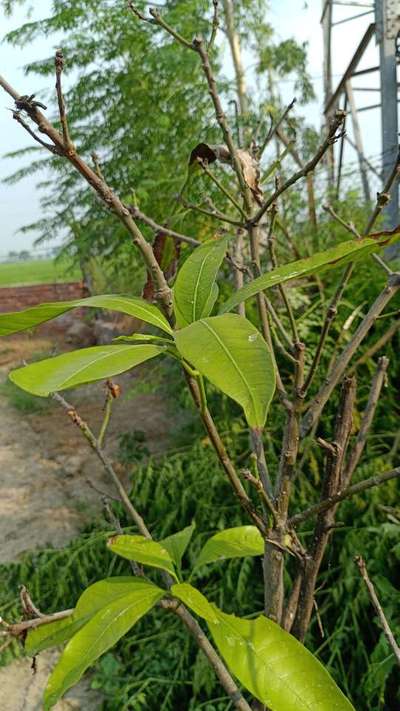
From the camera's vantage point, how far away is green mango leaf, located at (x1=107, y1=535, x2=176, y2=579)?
45 centimetres

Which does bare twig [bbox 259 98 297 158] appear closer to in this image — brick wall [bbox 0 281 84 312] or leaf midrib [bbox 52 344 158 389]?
leaf midrib [bbox 52 344 158 389]

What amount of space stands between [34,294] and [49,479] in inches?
131

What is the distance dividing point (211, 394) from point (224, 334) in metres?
1.41

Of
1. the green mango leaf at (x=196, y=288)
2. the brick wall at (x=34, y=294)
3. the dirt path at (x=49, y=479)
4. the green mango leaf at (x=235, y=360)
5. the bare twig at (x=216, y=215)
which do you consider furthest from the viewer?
the brick wall at (x=34, y=294)

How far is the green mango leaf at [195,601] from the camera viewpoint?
379 millimetres

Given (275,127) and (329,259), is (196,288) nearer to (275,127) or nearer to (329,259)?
(329,259)

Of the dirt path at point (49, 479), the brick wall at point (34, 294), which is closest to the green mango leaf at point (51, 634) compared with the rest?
the dirt path at point (49, 479)

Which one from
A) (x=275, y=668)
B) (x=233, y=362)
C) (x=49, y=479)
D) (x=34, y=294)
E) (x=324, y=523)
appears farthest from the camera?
(x=34, y=294)

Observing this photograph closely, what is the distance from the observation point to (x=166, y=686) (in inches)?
50.5

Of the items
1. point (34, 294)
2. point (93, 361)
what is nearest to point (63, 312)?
point (93, 361)

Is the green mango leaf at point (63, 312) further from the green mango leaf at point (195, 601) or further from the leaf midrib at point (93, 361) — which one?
the green mango leaf at point (195, 601)

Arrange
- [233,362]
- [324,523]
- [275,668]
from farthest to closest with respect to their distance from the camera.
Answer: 1. [324,523]
2. [275,668]
3. [233,362]

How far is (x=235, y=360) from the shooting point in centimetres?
24

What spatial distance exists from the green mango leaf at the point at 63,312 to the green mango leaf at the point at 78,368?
3 centimetres
